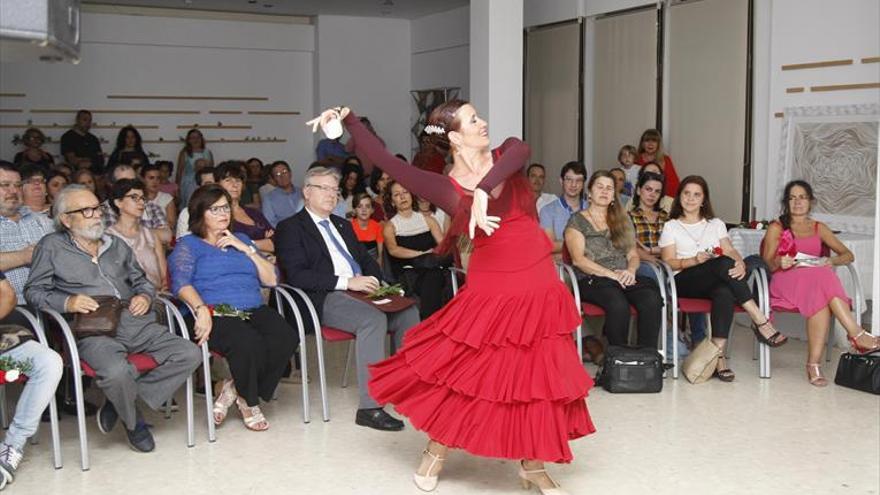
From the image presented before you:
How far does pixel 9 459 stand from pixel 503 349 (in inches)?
78.0

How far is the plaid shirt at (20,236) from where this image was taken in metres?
4.70

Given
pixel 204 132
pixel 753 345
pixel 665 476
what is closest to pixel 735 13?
pixel 753 345

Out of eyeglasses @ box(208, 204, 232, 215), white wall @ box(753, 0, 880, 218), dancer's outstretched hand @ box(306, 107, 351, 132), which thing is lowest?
eyeglasses @ box(208, 204, 232, 215)

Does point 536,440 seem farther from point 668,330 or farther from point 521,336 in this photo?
point 668,330

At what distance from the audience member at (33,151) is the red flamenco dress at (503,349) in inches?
361

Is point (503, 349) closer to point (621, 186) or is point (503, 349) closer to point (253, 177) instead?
point (621, 186)

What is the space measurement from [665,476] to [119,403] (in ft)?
7.30

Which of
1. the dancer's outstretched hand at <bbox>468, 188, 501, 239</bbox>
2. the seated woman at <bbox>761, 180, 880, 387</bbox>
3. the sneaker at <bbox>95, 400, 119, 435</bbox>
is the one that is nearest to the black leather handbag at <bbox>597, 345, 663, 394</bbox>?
the seated woman at <bbox>761, 180, 880, 387</bbox>

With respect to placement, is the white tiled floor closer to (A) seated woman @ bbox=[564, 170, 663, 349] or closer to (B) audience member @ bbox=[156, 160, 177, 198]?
(A) seated woman @ bbox=[564, 170, 663, 349]

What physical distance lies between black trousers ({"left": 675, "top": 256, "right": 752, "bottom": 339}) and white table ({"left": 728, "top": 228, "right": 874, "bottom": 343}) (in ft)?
4.13

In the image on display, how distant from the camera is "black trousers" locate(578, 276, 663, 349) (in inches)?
217

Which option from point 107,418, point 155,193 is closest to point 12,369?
point 107,418

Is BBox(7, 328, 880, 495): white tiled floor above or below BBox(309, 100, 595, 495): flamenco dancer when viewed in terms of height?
below

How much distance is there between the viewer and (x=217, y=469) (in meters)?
4.07
